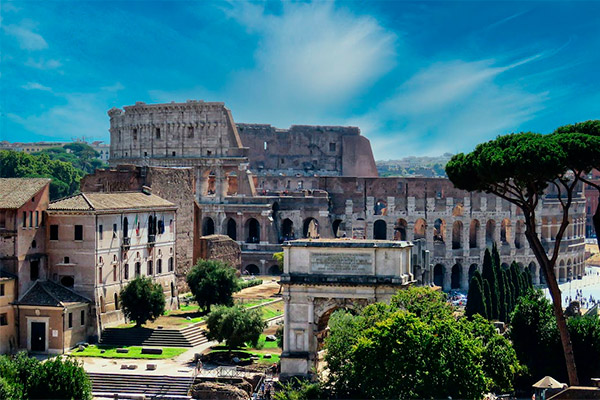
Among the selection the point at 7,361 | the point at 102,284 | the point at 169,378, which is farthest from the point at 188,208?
the point at 7,361

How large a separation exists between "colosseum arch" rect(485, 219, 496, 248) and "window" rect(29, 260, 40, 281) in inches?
2051

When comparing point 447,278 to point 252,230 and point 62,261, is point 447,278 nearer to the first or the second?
point 252,230

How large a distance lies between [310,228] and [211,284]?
4132cm

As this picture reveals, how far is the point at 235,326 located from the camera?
41688 millimetres

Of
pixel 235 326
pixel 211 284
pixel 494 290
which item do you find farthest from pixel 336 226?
pixel 235 326

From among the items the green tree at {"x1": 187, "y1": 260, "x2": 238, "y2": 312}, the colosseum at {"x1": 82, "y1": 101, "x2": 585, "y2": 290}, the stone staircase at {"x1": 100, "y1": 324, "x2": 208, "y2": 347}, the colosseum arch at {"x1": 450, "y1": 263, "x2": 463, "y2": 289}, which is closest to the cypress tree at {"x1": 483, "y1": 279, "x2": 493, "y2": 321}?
the green tree at {"x1": 187, "y1": 260, "x2": 238, "y2": 312}

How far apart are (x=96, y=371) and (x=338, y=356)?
12209mm

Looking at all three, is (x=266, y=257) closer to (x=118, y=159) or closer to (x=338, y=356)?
(x=118, y=159)

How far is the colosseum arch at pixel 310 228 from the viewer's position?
282 feet

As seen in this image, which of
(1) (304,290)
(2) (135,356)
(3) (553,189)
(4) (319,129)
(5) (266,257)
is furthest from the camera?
(4) (319,129)

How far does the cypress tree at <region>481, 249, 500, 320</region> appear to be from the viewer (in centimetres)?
5484

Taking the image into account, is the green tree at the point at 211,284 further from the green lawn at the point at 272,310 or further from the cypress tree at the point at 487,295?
the cypress tree at the point at 487,295

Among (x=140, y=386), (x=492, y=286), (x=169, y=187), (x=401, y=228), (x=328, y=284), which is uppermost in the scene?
(x=169, y=187)

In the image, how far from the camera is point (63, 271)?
4472 centimetres
